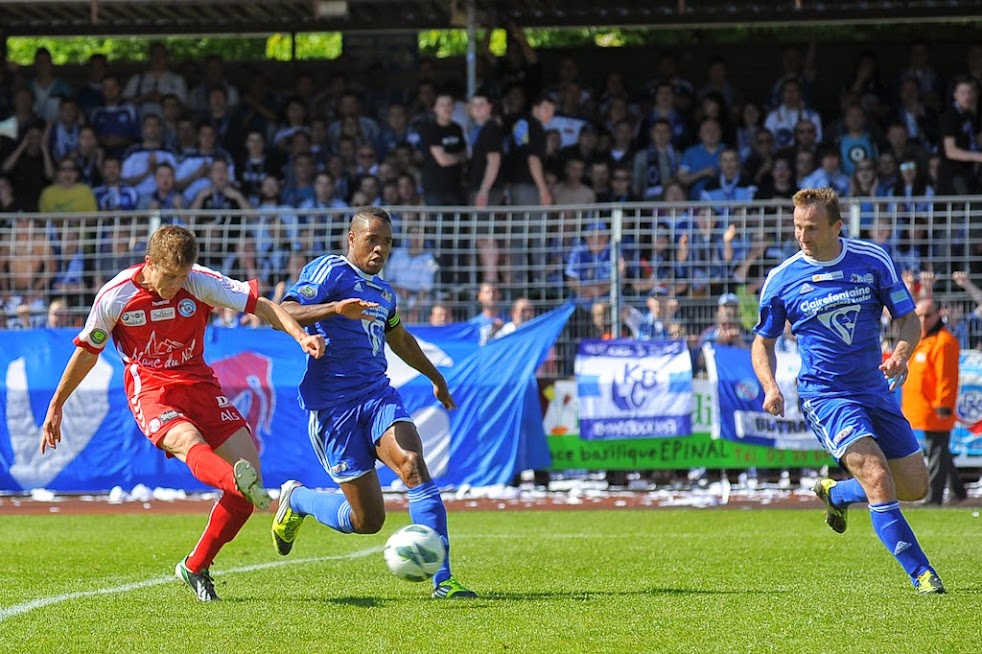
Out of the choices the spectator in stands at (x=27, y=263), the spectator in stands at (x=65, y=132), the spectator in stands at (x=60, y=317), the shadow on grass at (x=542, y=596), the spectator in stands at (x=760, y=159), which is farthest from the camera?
the spectator in stands at (x=65, y=132)

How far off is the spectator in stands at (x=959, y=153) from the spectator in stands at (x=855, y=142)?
100 centimetres

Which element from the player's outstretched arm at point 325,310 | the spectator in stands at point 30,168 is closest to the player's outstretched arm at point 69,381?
the player's outstretched arm at point 325,310

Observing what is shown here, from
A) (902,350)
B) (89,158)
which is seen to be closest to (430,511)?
(902,350)

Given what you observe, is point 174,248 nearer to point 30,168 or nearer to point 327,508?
point 327,508

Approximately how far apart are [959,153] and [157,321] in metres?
13.5

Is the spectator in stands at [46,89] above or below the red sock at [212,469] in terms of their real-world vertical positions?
above

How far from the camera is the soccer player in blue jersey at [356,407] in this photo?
8.16m

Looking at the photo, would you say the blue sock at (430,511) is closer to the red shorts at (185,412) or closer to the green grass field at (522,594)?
the green grass field at (522,594)

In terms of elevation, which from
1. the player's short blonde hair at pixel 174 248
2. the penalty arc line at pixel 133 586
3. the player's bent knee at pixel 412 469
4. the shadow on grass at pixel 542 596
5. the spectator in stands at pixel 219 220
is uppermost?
the spectator in stands at pixel 219 220

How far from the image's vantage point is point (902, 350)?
8.33 m

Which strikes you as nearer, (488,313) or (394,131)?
(488,313)

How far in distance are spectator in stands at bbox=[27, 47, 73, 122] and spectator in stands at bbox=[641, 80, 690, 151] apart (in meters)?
9.13

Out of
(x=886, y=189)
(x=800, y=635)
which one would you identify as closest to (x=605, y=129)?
(x=886, y=189)

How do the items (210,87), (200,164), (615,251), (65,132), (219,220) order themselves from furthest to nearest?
1. (210,87)
2. (65,132)
3. (200,164)
4. (219,220)
5. (615,251)
